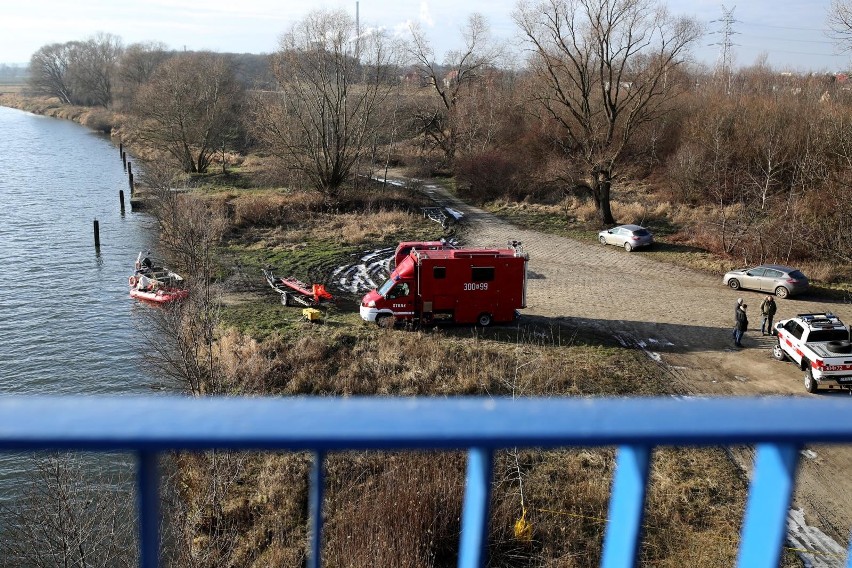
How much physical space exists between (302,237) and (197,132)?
1954cm

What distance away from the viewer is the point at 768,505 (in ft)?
4.46

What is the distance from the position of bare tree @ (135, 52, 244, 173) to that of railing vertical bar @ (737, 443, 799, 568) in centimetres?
4664

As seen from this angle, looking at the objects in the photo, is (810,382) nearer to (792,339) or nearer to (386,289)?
(792,339)

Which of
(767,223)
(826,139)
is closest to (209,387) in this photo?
(767,223)

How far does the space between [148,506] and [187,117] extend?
46955 mm

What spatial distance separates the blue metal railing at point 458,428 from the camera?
110 centimetres

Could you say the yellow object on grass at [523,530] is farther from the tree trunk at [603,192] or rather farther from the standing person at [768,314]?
the tree trunk at [603,192]

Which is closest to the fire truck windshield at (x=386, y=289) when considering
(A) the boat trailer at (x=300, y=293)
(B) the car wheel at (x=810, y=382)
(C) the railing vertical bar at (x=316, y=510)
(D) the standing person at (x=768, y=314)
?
(A) the boat trailer at (x=300, y=293)

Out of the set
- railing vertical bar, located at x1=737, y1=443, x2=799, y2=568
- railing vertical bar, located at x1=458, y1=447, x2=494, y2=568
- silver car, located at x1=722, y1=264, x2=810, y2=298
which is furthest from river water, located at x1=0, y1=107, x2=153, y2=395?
silver car, located at x1=722, y1=264, x2=810, y2=298

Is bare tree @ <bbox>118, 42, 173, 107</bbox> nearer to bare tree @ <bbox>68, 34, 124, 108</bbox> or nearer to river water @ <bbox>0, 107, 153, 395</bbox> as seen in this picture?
bare tree @ <bbox>68, 34, 124, 108</bbox>

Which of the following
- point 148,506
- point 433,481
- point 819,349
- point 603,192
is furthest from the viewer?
point 603,192

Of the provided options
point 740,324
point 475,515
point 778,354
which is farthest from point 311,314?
point 475,515

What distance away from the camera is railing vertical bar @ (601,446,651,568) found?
130 centimetres

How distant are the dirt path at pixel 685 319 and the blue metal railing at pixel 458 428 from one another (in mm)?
8853
